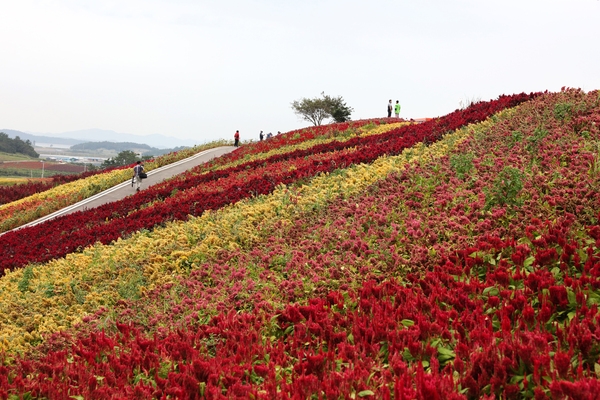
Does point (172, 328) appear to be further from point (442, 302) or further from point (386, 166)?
point (386, 166)

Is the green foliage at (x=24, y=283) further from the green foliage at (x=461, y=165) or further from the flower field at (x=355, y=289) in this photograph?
the green foliage at (x=461, y=165)

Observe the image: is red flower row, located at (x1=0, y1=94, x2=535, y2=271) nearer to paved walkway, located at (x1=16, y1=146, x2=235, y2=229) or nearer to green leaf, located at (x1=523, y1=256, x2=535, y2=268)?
paved walkway, located at (x1=16, y1=146, x2=235, y2=229)

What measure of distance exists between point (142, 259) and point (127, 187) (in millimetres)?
15494

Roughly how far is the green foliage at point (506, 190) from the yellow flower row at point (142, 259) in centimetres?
276

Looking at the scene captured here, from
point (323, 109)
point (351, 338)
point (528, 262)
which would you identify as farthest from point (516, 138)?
point (323, 109)

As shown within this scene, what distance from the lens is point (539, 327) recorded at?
4.10 metres

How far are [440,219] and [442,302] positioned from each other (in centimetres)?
236

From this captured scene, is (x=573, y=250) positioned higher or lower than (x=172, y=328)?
higher

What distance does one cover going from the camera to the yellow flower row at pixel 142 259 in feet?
23.9

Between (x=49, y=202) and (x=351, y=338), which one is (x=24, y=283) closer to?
(x=351, y=338)

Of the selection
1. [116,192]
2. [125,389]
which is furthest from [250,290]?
[116,192]

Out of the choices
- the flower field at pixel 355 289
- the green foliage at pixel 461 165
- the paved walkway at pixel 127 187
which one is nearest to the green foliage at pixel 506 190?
the flower field at pixel 355 289

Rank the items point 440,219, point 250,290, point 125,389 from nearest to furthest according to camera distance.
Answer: point 125,389 → point 250,290 → point 440,219

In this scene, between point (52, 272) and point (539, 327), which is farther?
point (52, 272)
